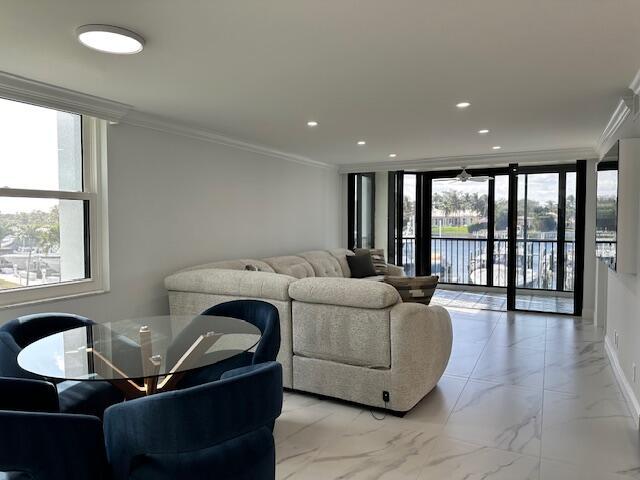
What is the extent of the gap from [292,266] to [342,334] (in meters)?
2.45

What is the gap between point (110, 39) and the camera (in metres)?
2.28

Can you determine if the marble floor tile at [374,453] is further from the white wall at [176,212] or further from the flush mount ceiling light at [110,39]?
the flush mount ceiling light at [110,39]

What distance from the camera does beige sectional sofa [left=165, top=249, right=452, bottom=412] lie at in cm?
303

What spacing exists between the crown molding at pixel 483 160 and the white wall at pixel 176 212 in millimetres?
1528

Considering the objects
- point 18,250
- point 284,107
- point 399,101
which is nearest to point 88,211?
point 18,250

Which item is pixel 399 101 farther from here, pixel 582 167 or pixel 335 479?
pixel 582 167

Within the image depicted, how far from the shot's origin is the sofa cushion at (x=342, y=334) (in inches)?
120

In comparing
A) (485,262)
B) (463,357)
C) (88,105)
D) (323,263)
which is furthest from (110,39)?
(485,262)

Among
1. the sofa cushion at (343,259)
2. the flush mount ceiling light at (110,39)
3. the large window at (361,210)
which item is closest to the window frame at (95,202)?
the flush mount ceiling light at (110,39)

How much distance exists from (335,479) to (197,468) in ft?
3.47

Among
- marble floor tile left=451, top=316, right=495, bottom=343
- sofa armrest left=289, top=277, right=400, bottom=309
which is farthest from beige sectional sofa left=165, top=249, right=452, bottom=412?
marble floor tile left=451, top=316, right=495, bottom=343

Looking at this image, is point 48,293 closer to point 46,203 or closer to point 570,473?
point 46,203

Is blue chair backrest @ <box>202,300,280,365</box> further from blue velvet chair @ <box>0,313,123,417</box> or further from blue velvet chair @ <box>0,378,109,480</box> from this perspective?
blue velvet chair @ <box>0,378,109,480</box>

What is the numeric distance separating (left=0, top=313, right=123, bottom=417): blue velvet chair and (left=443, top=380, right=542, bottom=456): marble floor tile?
6.79 feet
